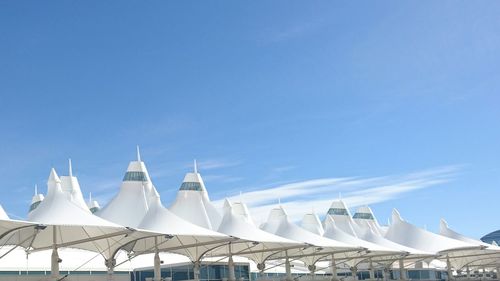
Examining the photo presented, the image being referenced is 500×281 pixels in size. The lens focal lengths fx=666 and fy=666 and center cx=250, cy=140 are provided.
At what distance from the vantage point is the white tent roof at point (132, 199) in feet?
204

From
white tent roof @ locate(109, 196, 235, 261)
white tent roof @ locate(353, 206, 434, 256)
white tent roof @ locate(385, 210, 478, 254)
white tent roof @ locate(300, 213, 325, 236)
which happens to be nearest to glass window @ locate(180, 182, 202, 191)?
white tent roof @ locate(109, 196, 235, 261)

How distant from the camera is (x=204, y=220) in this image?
2702 inches

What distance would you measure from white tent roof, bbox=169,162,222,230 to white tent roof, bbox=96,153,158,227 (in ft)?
12.9

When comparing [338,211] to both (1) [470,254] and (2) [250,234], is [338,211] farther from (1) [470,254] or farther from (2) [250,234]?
(2) [250,234]

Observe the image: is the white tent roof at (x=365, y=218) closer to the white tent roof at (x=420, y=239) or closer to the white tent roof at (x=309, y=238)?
the white tent roof at (x=420, y=239)

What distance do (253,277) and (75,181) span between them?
23.3 meters

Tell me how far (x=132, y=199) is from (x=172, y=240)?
11.6 m

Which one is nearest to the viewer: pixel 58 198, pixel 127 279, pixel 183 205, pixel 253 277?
pixel 58 198

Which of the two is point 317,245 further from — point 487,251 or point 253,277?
point 487,251

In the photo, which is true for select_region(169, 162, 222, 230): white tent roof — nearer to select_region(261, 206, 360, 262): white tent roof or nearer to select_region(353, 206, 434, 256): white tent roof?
select_region(261, 206, 360, 262): white tent roof

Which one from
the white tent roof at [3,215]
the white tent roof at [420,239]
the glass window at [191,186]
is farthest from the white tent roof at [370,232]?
the white tent roof at [3,215]

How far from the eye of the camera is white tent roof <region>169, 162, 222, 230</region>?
68.6m

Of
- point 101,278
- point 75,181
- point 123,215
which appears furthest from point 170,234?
point 75,181

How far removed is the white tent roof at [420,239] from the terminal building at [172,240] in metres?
0.12
